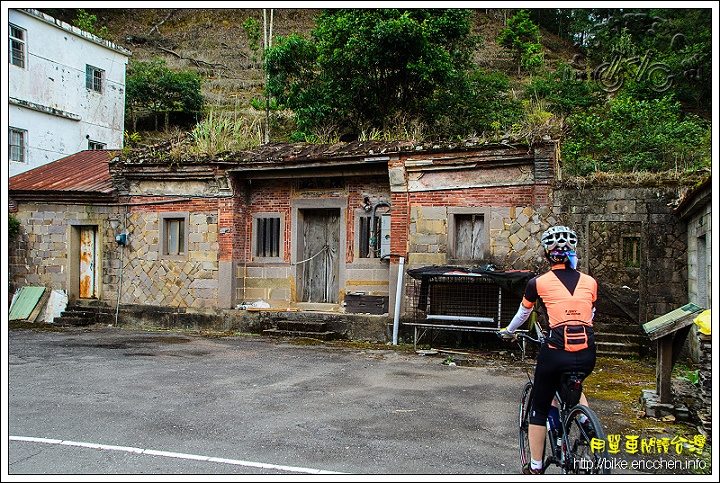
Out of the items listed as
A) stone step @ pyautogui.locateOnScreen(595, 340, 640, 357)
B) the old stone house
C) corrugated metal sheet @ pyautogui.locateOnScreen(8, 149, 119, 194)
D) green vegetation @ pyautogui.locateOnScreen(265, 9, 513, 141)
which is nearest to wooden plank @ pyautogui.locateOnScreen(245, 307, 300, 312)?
the old stone house

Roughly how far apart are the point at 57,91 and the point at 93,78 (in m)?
2.41

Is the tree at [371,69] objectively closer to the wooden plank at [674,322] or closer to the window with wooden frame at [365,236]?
the window with wooden frame at [365,236]

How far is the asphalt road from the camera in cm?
542

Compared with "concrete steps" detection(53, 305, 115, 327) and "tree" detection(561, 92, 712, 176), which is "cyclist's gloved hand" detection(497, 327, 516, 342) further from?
"tree" detection(561, 92, 712, 176)

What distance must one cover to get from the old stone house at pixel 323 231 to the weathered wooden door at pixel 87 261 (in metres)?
0.05

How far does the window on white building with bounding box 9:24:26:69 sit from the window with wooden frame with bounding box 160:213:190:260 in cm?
1056

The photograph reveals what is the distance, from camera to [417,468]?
5.26 meters

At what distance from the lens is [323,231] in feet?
50.7

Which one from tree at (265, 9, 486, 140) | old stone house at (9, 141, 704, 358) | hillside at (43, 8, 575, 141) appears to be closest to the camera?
old stone house at (9, 141, 704, 358)

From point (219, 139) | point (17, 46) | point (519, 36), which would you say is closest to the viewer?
point (219, 139)

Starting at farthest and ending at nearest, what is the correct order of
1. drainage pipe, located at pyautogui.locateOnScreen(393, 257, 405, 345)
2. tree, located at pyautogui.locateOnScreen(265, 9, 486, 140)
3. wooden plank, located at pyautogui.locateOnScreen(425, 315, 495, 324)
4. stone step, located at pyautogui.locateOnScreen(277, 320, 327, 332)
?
tree, located at pyautogui.locateOnScreen(265, 9, 486, 140) < stone step, located at pyautogui.locateOnScreen(277, 320, 327, 332) < drainage pipe, located at pyautogui.locateOnScreen(393, 257, 405, 345) < wooden plank, located at pyautogui.locateOnScreen(425, 315, 495, 324)

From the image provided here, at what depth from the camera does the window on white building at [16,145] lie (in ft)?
69.5

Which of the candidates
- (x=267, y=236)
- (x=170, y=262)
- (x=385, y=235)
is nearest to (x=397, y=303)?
(x=385, y=235)

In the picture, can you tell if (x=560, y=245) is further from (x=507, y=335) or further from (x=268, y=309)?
(x=268, y=309)
